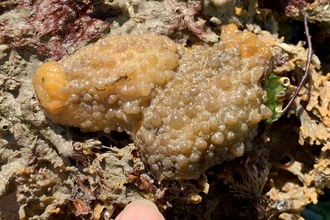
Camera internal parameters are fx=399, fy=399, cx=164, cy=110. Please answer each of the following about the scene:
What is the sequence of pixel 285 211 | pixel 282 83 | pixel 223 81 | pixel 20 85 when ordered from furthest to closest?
pixel 285 211 → pixel 282 83 → pixel 20 85 → pixel 223 81

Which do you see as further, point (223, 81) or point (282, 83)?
point (282, 83)

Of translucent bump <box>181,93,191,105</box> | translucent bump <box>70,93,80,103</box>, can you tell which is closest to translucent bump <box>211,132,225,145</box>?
translucent bump <box>181,93,191,105</box>

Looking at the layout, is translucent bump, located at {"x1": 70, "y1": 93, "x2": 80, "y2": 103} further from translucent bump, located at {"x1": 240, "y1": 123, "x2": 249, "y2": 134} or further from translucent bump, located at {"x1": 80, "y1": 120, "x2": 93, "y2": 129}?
translucent bump, located at {"x1": 240, "y1": 123, "x2": 249, "y2": 134}

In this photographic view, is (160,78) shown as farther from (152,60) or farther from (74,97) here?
(74,97)

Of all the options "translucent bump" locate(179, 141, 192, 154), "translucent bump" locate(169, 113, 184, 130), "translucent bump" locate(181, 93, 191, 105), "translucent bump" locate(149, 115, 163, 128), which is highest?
"translucent bump" locate(181, 93, 191, 105)

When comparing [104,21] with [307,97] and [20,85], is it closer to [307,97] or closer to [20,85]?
[20,85]

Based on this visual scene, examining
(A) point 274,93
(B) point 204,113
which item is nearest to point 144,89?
(B) point 204,113

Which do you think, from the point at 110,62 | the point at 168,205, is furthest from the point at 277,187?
the point at 110,62
